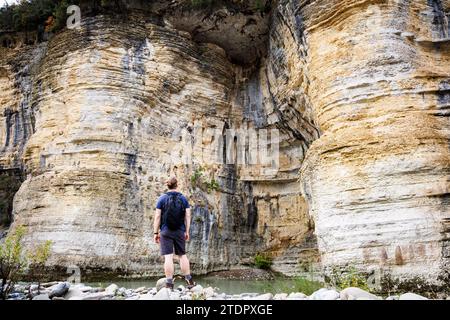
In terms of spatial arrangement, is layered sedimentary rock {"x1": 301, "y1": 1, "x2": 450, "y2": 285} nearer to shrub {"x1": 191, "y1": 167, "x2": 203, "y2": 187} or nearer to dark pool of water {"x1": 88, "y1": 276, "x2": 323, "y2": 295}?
dark pool of water {"x1": 88, "y1": 276, "x2": 323, "y2": 295}

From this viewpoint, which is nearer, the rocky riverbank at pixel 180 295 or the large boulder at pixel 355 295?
the large boulder at pixel 355 295

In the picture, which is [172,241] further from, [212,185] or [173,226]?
[212,185]

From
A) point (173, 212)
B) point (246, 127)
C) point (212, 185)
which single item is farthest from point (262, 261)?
point (173, 212)

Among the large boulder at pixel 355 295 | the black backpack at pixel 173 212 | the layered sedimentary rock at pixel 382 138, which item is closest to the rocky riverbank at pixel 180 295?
the large boulder at pixel 355 295

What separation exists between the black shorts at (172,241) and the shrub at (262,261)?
9.09 metres

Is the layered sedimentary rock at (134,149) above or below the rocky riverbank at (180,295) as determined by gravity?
above

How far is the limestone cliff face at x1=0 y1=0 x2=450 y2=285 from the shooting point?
→ 771 cm

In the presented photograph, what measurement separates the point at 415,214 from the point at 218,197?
8.19 metres

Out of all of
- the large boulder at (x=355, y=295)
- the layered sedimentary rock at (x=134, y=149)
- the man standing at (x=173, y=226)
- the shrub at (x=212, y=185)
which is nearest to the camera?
the large boulder at (x=355, y=295)

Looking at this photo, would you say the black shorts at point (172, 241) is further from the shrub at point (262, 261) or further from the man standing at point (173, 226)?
the shrub at point (262, 261)

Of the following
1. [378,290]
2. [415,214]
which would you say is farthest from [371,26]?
[378,290]

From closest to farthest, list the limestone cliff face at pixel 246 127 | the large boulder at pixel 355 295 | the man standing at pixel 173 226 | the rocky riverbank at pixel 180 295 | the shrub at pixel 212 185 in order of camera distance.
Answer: the large boulder at pixel 355 295 → the rocky riverbank at pixel 180 295 → the man standing at pixel 173 226 → the limestone cliff face at pixel 246 127 → the shrub at pixel 212 185

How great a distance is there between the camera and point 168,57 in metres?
14.2

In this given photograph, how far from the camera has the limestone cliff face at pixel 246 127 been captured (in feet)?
25.3
